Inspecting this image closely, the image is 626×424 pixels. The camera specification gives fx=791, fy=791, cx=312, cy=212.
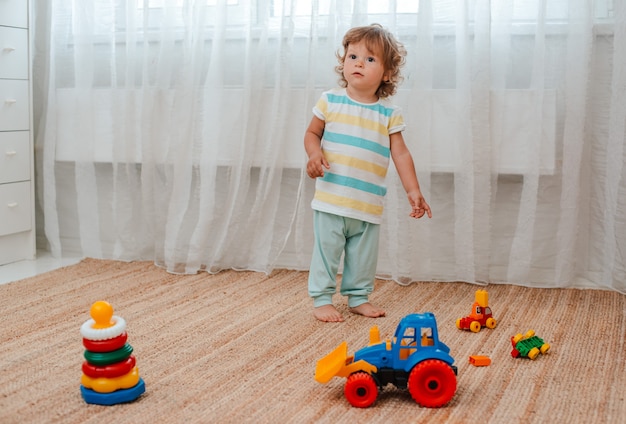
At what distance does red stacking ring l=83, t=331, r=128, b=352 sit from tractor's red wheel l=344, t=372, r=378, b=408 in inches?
14.8

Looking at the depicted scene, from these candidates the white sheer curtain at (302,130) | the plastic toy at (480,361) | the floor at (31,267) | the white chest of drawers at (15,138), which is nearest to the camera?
the plastic toy at (480,361)

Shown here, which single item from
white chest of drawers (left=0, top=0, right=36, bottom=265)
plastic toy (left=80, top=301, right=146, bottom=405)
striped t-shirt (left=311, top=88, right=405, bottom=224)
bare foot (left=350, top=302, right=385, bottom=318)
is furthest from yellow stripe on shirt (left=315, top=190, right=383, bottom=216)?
white chest of drawers (left=0, top=0, right=36, bottom=265)

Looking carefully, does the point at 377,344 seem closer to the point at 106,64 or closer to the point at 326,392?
the point at 326,392

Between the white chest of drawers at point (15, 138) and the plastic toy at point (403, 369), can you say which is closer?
the plastic toy at point (403, 369)

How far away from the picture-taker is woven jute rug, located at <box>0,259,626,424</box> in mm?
1282

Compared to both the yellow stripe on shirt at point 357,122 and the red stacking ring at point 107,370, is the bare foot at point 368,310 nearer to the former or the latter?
the yellow stripe on shirt at point 357,122

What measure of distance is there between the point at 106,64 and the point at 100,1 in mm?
201

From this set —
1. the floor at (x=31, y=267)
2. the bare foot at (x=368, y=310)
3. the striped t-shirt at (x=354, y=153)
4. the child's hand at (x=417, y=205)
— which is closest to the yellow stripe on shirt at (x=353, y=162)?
the striped t-shirt at (x=354, y=153)

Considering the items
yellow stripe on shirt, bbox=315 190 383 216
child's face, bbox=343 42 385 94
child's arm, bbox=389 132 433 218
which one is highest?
child's face, bbox=343 42 385 94

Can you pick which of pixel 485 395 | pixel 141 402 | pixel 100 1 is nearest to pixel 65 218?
pixel 100 1

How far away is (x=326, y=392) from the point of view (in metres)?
1.36

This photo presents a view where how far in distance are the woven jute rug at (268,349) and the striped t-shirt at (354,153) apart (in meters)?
0.28

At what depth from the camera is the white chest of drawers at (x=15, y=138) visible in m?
2.45

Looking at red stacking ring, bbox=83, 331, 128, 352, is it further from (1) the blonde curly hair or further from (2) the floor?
(2) the floor
